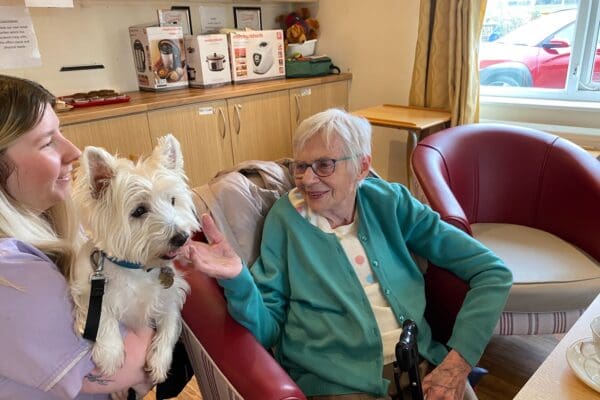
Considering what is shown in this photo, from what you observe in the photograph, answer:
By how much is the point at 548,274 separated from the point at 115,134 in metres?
2.13

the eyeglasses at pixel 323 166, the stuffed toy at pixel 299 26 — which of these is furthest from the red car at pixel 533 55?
the eyeglasses at pixel 323 166

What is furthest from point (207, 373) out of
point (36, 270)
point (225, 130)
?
point (225, 130)

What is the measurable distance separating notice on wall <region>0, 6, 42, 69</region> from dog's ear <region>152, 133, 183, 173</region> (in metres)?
2.02

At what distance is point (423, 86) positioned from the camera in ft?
9.84

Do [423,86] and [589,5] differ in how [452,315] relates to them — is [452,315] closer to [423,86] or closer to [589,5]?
[423,86]

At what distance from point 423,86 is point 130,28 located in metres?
1.95

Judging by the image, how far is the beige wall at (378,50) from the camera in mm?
3197

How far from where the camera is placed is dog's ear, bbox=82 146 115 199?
0.82 metres

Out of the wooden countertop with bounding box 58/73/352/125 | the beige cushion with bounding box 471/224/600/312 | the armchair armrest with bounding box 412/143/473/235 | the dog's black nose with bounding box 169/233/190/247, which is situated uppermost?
the wooden countertop with bounding box 58/73/352/125

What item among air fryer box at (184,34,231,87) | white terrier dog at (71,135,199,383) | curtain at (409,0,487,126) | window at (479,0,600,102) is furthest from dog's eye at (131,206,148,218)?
window at (479,0,600,102)

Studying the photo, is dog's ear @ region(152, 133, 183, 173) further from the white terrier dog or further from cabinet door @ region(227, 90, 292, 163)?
cabinet door @ region(227, 90, 292, 163)

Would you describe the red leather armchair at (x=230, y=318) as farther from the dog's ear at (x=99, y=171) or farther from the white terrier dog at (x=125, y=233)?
the dog's ear at (x=99, y=171)

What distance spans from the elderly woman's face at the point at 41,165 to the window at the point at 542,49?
2.88m

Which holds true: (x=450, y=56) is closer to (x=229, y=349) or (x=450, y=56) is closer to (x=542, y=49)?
(x=542, y=49)
